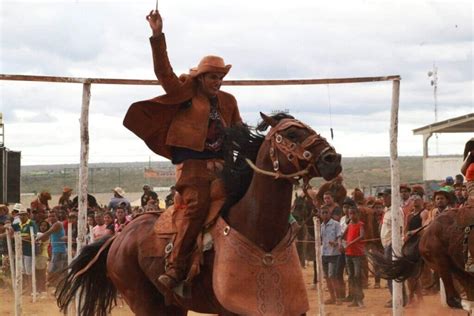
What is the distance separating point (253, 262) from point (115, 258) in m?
2.19

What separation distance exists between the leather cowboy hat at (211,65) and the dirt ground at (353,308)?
24.6 ft

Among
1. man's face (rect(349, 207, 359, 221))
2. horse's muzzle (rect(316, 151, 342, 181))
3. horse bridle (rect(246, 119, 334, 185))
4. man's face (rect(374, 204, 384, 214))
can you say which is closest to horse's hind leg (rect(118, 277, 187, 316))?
horse bridle (rect(246, 119, 334, 185))

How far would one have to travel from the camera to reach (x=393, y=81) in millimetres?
11383

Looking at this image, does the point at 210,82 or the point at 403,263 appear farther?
the point at 403,263

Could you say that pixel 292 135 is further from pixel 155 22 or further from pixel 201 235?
pixel 155 22

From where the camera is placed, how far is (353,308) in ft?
52.5

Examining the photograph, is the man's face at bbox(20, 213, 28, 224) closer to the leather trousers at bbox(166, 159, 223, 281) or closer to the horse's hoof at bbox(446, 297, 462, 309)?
the horse's hoof at bbox(446, 297, 462, 309)

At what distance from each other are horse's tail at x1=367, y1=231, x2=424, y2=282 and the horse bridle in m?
5.03

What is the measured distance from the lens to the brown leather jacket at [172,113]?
8383 mm

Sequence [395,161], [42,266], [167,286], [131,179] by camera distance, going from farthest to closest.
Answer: [131,179], [42,266], [395,161], [167,286]

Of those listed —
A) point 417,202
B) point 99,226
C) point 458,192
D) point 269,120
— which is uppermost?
point 269,120

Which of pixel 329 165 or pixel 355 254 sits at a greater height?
pixel 329 165

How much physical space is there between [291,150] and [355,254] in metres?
8.95

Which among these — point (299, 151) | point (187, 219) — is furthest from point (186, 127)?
point (299, 151)
